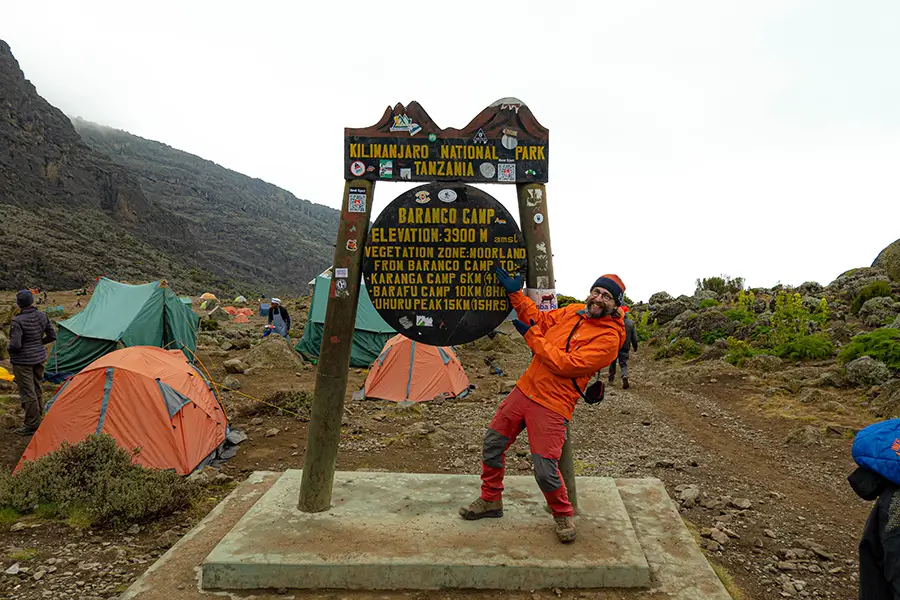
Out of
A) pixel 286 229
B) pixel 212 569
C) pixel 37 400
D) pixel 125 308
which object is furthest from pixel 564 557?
pixel 286 229

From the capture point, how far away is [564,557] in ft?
12.7

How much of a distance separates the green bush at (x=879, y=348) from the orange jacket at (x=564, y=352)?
9.45 meters

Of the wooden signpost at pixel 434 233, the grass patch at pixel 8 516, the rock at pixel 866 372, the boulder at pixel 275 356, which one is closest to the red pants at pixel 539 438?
the wooden signpost at pixel 434 233

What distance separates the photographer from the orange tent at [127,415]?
23.1 feet

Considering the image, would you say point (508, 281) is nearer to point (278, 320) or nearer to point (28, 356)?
point (28, 356)

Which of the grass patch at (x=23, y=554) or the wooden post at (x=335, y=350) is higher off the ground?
the wooden post at (x=335, y=350)

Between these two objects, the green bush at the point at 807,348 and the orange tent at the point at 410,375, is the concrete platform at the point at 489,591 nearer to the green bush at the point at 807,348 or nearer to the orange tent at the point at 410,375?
the orange tent at the point at 410,375

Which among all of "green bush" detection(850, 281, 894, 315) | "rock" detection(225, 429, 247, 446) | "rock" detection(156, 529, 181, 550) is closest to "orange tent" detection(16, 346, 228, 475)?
"rock" detection(225, 429, 247, 446)

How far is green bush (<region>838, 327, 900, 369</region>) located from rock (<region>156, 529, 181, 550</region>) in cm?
1174

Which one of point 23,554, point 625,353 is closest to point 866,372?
point 625,353

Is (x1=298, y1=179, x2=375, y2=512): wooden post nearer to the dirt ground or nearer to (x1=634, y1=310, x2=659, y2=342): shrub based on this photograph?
the dirt ground

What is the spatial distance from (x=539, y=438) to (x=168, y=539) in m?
3.76

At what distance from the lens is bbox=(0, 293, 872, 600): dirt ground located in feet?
15.8

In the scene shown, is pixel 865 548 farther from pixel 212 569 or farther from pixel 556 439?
pixel 212 569
